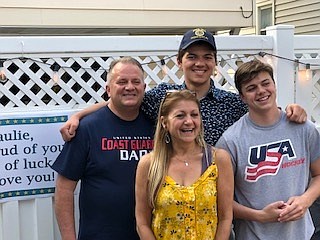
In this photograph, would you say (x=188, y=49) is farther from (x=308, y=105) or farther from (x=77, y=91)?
(x=308, y=105)

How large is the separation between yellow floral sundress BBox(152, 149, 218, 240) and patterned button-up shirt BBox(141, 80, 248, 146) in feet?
1.42

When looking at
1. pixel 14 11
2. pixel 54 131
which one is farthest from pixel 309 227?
pixel 14 11

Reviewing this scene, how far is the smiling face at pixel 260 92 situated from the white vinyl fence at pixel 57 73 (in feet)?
4.40

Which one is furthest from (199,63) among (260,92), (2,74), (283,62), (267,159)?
(283,62)

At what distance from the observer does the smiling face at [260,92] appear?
91.0 inches

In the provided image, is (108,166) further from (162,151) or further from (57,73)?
(57,73)

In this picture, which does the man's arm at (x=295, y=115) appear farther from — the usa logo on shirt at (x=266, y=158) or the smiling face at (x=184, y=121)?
the smiling face at (x=184, y=121)

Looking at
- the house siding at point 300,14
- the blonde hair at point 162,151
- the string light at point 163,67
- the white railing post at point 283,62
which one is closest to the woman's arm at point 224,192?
the blonde hair at point 162,151

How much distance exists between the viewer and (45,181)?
3148mm

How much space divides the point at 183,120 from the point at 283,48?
2.04 m

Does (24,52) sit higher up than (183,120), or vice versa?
Answer: (24,52)

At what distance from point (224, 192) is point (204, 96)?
623 mm

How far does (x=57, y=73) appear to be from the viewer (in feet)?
10.8

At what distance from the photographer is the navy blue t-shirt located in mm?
2453
